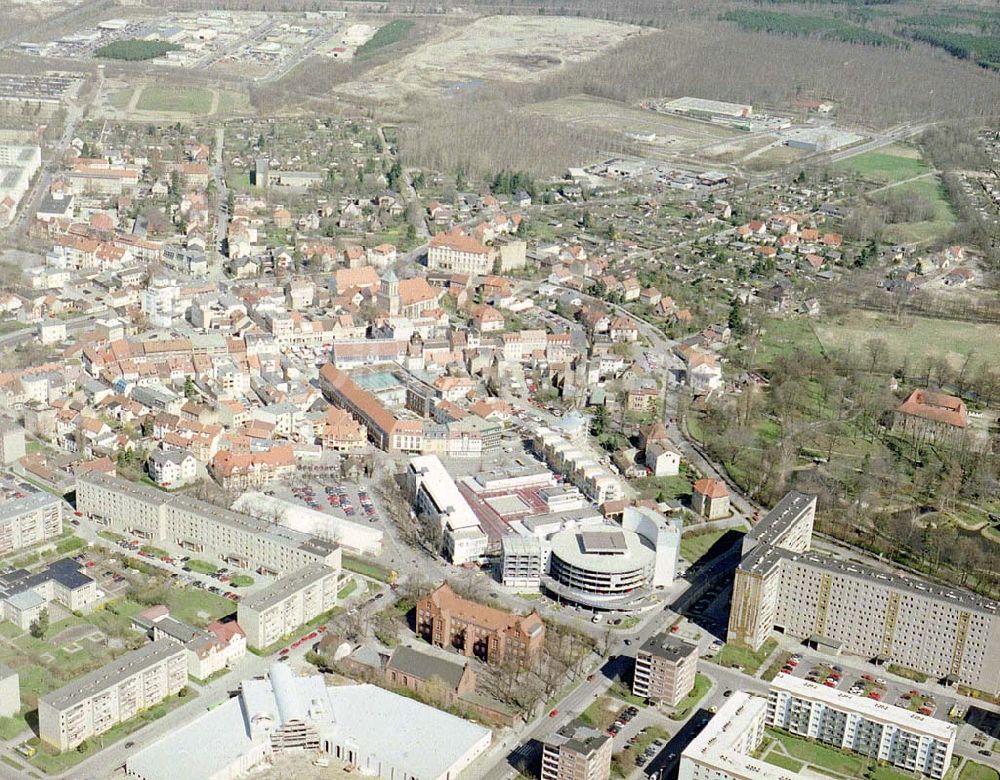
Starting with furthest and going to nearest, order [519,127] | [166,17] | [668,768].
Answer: [166,17], [519,127], [668,768]

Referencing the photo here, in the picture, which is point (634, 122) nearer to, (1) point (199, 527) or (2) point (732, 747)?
(1) point (199, 527)

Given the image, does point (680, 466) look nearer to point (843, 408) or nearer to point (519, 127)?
point (843, 408)

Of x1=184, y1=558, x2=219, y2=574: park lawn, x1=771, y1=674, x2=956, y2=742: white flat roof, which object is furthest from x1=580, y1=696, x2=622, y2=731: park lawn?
x1=184, y1=558, x2=219, y2=574: park lawn

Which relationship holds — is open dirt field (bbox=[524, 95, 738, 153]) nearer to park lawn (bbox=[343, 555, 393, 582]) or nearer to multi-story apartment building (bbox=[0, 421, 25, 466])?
multi-story apartment building (bbox=[0, 421, 25, 466])

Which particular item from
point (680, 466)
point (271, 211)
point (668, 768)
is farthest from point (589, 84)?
point (668, 768)

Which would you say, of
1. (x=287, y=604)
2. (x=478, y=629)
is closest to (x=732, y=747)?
(x=478, y=629)

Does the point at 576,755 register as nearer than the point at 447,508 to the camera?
Yes
